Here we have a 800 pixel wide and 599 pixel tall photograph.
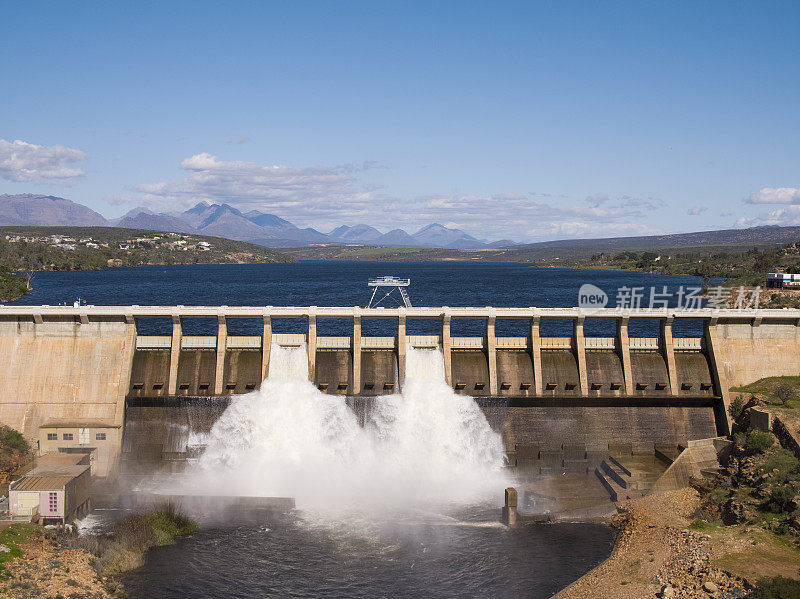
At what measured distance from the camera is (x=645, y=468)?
164 ft

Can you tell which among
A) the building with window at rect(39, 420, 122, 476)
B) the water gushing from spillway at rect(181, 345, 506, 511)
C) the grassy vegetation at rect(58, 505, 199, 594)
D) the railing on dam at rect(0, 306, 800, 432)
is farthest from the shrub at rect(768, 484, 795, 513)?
the building with window at rect(39, 420, 122, 476)

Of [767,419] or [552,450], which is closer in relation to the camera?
[767,419]

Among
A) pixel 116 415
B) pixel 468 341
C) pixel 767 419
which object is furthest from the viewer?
pixel 468 341

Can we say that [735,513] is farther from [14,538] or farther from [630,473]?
[14,538]

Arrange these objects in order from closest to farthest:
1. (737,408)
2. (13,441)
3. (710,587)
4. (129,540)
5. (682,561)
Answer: (710,587) → (682,561) → (129,540) → (13,441) → (737,408)

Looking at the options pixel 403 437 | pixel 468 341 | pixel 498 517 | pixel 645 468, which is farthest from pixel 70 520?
pixel 645 468

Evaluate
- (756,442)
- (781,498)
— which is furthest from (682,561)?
(756,442)

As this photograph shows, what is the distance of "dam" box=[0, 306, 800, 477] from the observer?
51.6m

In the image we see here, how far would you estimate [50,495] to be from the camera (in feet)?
133

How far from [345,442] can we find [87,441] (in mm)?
18809

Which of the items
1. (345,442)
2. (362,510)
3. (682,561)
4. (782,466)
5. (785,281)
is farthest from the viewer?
(785,281)

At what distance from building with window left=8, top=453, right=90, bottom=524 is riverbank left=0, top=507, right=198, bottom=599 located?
1.37 m

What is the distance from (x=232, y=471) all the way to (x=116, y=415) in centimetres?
992

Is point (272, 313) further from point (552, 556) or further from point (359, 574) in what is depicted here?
point (552, 556)
